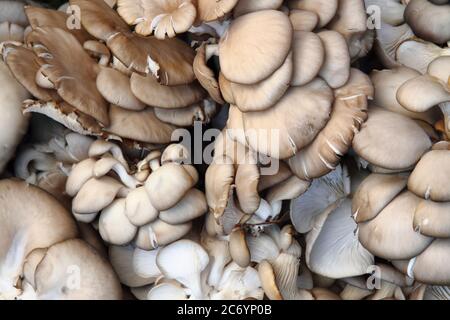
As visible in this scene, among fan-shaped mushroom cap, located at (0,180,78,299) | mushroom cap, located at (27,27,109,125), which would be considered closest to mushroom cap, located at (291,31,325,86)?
mushroom cap, located at (27,27,109,125)

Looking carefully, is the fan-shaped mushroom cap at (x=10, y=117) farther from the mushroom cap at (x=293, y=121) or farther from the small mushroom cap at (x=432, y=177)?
the small mushroom cap at (x=432, y=177)

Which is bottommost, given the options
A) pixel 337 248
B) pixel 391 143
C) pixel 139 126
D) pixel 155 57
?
pixel 337 248

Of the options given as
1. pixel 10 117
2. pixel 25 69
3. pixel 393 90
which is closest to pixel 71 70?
pixel 25 69

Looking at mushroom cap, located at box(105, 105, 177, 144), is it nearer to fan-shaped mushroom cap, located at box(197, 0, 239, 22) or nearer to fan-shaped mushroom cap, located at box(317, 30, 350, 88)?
fan-shaped mushroom cap, located at box(197, 0, 239, 22)

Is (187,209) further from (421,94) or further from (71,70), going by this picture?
(421,94)
